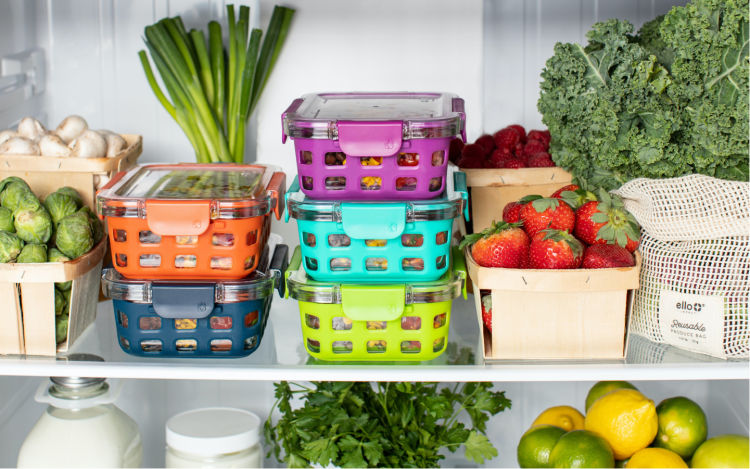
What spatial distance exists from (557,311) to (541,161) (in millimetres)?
348

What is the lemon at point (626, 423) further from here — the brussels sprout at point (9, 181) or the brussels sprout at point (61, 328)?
the brussels sprout at point (9, 181)

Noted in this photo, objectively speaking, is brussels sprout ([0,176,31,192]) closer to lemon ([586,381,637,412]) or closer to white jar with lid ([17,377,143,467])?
white jar with lid ([17,377,143,467])

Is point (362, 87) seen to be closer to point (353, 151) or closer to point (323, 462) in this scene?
point (353, 151)

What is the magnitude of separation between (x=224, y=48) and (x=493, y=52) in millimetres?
583

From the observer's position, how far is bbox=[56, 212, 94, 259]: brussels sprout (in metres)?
1.31

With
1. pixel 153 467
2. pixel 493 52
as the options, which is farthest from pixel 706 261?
pixel 153 467

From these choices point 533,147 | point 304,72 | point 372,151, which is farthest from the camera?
point 304,72

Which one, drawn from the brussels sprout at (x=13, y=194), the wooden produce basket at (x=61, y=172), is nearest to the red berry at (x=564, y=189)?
the wooden produce basket at (x=61, y=172)

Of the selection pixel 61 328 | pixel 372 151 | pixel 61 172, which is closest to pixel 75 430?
pixel 61 328

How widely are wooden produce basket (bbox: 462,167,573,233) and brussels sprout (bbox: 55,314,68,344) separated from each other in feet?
2.41

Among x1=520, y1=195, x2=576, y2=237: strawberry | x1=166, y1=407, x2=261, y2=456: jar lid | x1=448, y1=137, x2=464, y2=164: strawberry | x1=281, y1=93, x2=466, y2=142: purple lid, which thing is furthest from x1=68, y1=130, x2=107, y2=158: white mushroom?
x1=520, y1=195, x2=576, y2=237: strawberry

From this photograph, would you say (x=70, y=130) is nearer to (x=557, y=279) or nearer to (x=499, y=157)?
(x=499, y=157)

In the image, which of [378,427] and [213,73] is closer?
[378,427]

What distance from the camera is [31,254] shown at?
1.28 meters
